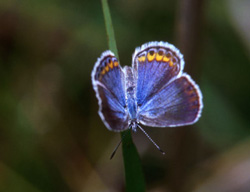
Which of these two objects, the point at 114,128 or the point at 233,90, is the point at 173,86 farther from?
the point at 233,90

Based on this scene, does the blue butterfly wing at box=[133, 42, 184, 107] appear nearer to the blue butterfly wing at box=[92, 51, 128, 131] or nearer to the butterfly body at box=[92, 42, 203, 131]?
the butterfly body at box=[92, 42, 203, 131]

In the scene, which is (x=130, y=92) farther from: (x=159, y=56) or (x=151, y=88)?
(x=159, y=56)

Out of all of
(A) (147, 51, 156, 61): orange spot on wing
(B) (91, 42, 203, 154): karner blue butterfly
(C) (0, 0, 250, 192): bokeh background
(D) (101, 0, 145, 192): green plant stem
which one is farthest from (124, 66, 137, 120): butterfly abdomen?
(C) (0, 0, 250, 192): bokeh background

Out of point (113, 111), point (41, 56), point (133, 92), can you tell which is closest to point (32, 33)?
point (41, 56)

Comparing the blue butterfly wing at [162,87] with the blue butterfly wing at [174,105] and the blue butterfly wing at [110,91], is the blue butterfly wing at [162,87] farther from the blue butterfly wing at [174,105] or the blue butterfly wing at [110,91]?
the blue butterfly wing at [110,91]

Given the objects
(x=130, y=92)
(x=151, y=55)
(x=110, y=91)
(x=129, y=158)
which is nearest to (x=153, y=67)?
(x=151, y=55)

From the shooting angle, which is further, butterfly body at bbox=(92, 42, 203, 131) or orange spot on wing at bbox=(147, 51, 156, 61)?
orange spot on wing at bbox=(147, 51, 156, 61)
